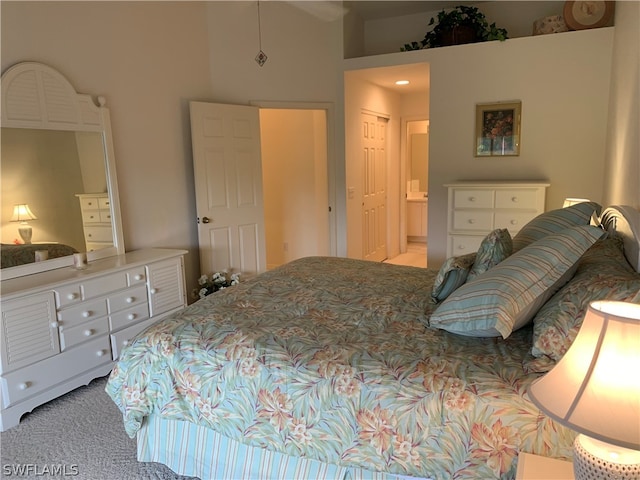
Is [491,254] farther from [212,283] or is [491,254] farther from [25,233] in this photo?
[212,283]

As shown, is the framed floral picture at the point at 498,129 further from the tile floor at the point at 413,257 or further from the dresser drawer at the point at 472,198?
the tile floor at the point at 413,257

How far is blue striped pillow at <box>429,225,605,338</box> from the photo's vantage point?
4.94 feet

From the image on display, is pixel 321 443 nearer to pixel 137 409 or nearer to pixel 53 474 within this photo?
pixel 137 409

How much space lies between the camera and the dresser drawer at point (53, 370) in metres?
2.40

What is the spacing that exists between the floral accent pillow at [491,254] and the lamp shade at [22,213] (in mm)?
2636

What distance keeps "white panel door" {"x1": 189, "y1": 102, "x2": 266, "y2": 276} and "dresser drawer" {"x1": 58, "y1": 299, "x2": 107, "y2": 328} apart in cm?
139

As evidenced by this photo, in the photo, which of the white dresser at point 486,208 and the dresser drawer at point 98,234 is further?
the white dresser at point 486,208

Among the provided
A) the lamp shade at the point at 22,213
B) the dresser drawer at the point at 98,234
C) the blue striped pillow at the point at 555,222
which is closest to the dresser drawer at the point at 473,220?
the blue striped pillow at the point at 555,222

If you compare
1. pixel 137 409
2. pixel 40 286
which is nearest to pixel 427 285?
pixel 137 409

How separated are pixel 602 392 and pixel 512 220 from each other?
3.18m

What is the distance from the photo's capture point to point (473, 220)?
3.96 meters

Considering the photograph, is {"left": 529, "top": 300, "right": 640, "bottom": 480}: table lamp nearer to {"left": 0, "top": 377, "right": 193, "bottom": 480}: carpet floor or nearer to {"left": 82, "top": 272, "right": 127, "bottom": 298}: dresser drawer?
{"left": 0, "top": 377, "right": 193, "bottom": 480}: carpet floor

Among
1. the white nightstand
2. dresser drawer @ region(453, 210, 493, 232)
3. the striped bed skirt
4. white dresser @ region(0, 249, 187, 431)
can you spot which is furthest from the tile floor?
the white nightstand

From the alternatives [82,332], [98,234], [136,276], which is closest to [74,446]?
[82,332]
